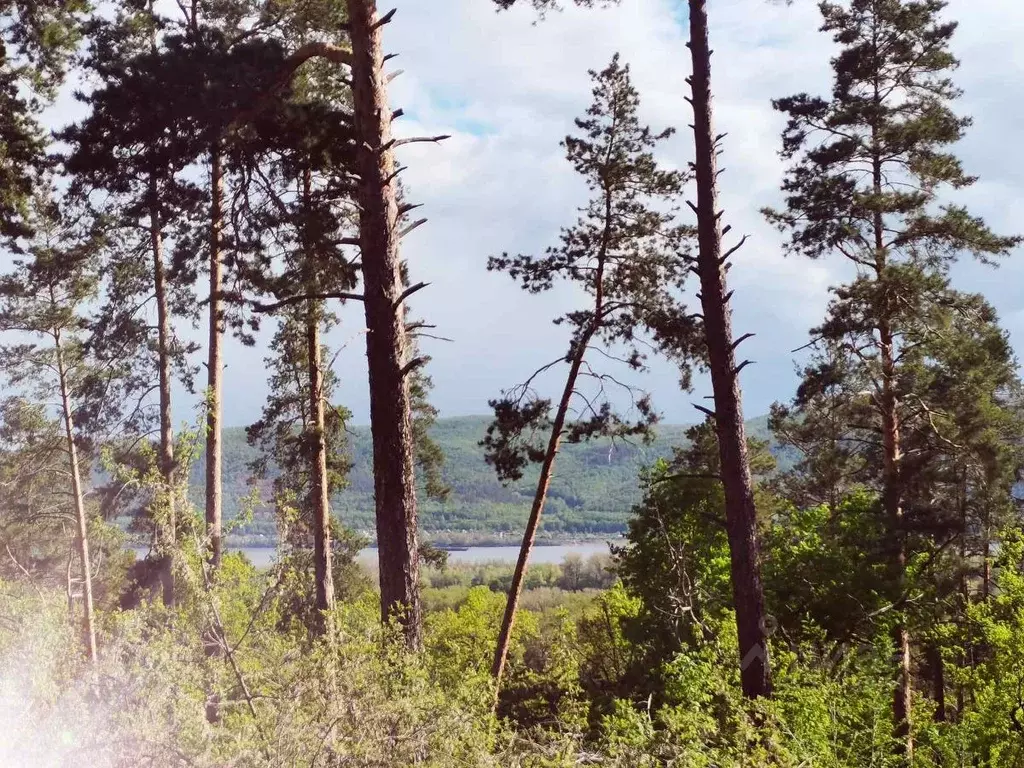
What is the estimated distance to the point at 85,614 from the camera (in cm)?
1894

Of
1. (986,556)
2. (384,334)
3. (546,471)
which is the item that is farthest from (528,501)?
(384,334)

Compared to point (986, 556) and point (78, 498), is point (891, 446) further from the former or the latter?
point (78, 498)

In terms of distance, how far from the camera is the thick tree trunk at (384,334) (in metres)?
6.50

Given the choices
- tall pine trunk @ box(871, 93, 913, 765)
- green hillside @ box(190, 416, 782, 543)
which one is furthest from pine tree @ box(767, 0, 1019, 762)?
green hillside @ box(190, 416, 782, 543)

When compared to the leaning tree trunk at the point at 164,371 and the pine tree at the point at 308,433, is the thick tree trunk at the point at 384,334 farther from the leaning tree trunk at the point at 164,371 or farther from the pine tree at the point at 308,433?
the leaning tree trunk at the point at 164,371

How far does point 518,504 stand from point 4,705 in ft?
537

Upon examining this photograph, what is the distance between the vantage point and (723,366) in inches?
295

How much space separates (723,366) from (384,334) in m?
2.77

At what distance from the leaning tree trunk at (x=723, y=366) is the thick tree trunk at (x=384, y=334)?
99.7 inches

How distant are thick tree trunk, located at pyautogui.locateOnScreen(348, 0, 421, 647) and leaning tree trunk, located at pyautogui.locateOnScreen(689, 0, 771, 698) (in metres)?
2.53

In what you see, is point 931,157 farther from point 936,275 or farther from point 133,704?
point 133,704

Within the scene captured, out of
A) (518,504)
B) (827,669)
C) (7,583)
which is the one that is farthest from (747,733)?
(518,504)

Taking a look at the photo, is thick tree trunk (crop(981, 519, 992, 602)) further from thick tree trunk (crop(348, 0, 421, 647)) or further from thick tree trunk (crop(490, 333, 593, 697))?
thick tree trunk (crop(348, 0, 421, 647))

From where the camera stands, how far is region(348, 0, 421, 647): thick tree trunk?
6496mm
